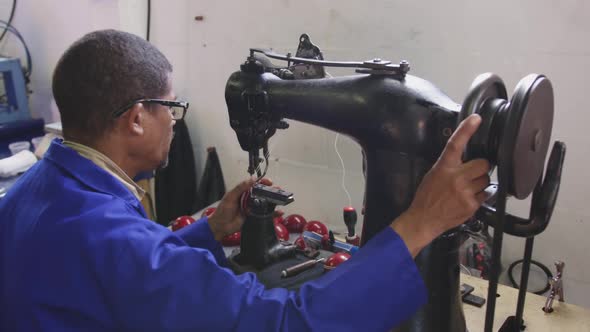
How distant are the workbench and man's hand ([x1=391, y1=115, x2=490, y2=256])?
1.76 ft

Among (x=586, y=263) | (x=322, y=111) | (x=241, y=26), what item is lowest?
(x=586, y=263)

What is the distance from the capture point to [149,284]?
0.72 meters

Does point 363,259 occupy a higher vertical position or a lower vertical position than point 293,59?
lower

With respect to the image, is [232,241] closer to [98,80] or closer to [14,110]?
[98,80]

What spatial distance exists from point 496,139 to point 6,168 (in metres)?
2.26

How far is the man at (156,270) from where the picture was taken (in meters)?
0.72

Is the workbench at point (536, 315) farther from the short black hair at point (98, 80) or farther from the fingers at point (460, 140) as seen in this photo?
the short black hair at point (98, 80)

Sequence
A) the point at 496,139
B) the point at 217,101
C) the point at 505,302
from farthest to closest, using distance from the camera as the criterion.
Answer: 1. the point at 217,101
2. the point at 505,302
3. the point at 496,139

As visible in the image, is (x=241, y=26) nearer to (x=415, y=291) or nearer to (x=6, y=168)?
(x=6, y=168)

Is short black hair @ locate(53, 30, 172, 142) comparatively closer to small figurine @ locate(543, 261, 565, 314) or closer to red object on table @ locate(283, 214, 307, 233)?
red object on table @ locate(283, 214, 307, 233)

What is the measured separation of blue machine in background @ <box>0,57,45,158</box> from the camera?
2.73 metres

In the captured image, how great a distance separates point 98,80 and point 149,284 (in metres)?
0.43

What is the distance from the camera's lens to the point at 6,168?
2254mm

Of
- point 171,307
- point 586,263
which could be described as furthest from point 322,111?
point 586,263
